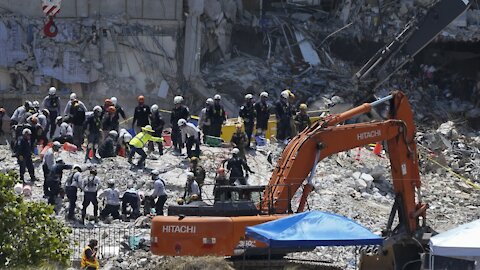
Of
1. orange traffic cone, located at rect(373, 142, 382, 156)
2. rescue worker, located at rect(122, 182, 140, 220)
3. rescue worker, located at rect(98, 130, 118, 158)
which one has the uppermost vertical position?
rescue worker, located at rect(98, 130, 118, 158)

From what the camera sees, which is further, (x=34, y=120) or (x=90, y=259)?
(x=34, y=120)

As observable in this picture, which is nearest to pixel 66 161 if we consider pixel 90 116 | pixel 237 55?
pixel 90 116

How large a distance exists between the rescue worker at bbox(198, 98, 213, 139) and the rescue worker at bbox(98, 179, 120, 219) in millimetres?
5540

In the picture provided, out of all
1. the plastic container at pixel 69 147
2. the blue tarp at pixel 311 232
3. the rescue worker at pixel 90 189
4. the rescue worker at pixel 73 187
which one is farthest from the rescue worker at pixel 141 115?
the blue tarp at pixel 311 232

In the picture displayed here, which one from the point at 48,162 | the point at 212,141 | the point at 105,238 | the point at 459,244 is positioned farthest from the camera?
the point at 212,141

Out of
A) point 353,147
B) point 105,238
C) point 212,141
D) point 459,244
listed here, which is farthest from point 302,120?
point 459,244

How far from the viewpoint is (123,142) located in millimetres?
32250

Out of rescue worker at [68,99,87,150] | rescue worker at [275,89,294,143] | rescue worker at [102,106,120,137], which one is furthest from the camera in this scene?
rescue worker at [275,89,294,143]

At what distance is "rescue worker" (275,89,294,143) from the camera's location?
110 feet

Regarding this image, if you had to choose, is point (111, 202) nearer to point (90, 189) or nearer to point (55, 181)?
point (90, 189)

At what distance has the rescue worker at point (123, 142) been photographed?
32.2 metres

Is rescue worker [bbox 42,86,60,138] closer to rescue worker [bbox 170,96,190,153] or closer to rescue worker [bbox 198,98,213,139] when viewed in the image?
rescue worker [bbox 170,96,190,153]

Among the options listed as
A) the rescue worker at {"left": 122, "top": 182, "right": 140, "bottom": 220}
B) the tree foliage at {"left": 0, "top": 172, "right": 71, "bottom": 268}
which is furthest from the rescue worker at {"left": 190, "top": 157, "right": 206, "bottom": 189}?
the tree foliage at {"left": 0, "top": 172, "right": 71, "bottom": 268}

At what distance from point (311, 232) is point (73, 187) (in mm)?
6784
